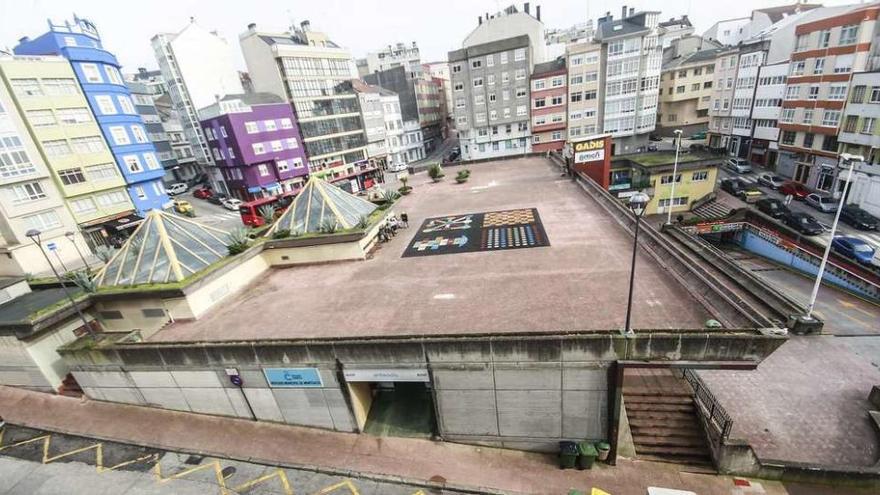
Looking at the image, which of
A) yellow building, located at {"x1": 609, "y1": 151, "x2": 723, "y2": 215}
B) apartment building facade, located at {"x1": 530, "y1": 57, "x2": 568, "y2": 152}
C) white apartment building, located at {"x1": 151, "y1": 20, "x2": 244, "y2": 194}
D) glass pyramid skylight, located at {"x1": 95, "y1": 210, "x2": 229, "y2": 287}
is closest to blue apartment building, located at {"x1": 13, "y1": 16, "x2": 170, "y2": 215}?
white apartment building, located at {"x1": 151, "y1": 20, "x2": 244, "y2": 194}

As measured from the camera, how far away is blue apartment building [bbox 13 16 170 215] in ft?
122

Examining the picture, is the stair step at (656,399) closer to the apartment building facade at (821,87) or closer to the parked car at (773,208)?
the parked car at (773,208)

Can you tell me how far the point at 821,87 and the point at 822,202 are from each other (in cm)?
1487

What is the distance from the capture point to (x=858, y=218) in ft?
108

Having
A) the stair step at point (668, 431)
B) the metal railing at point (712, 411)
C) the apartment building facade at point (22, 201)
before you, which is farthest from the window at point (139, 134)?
the metal railing at point (712, 411)

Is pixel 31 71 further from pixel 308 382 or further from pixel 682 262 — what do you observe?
pixel 682 262

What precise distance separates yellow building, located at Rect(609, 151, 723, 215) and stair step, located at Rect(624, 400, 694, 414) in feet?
105

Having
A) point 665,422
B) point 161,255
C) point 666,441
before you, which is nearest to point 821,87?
point 665,422

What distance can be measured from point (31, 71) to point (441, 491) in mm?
52235

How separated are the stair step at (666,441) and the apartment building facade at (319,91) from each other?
52895 mm

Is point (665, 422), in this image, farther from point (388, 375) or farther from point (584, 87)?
point (584, 87)

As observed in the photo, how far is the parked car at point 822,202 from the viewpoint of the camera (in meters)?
36.4

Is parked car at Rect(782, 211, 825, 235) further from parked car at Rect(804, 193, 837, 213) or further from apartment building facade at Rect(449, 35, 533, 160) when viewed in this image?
apartment building facade at Rect(449, 35, 533, 160)

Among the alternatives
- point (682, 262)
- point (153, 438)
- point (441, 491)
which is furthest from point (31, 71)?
point (682, 262)
